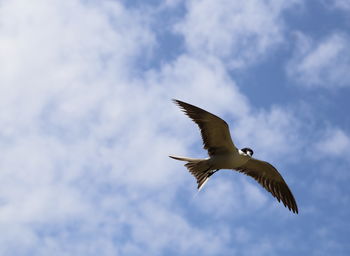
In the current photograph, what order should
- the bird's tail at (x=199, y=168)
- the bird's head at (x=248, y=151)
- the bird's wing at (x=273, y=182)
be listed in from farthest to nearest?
the bird's wing at (x=273, y=182) < the bird's head at (x=248, y=151) < the bird's tail at (x=199, y=168)

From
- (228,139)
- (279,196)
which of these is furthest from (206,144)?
(279,196)

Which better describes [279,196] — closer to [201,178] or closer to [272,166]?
[272,166]

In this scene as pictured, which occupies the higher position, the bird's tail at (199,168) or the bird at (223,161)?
the bird at (223,161)

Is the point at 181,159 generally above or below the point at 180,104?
below

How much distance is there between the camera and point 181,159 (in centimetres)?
1402

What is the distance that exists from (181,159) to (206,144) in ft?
2.50

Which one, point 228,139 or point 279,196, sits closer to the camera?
point 228,139

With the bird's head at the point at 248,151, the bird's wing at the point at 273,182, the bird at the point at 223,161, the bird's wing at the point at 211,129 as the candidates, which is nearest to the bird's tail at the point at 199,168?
the bird at the point at 223,161

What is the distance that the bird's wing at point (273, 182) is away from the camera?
15.0 metres

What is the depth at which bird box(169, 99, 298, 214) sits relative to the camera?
532 inches

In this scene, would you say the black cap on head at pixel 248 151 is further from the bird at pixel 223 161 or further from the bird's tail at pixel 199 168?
the bird's tail at pixel 199 168

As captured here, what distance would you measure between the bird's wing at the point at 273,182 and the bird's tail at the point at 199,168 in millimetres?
1411

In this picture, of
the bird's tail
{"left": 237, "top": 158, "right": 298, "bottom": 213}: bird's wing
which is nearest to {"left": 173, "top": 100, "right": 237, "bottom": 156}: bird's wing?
the bird's tail

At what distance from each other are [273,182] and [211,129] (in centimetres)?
281
